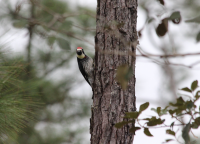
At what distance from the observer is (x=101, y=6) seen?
187 cm

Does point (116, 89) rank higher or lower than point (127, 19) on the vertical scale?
lower

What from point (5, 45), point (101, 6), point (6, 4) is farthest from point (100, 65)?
point (6, 4)

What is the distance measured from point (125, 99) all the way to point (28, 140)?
2.92 metres

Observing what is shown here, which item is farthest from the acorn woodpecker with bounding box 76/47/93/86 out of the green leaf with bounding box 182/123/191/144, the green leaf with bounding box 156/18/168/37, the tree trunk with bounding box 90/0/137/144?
the green leaf with bounding box 182/123/191/144

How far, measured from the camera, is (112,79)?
5.83ft

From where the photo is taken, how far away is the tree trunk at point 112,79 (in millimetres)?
1714

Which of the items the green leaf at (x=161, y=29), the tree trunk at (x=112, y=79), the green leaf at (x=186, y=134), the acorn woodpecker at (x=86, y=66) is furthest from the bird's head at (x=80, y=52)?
the green leaf at (x=186, y=134)

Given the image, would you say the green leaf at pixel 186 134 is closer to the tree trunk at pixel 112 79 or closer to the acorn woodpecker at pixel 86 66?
the tree trunk at pixel 112 79

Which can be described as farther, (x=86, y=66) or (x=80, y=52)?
(x=80, y=52)

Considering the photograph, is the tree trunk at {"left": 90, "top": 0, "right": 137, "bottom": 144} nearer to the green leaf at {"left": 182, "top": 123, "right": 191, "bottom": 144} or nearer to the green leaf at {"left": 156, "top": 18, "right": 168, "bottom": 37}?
the green leaf at {"left": 156, "top": 18, "right": 168, "bottom": 37}

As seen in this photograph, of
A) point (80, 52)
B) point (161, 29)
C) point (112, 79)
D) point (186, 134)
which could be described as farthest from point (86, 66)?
point (186, 134)

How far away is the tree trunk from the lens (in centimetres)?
171

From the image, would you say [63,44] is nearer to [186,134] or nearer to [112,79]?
[186,134]

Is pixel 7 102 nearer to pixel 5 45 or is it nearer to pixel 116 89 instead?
pixel 5 45
